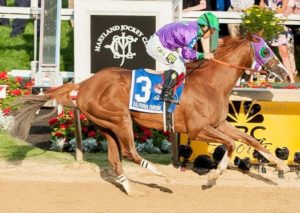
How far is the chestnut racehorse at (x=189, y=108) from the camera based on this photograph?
823 cm

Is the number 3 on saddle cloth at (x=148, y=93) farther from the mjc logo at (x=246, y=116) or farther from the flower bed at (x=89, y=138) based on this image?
the flower bed at (x=89, y=138)

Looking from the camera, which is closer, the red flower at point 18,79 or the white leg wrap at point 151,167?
the white leg wrap at point 151,167

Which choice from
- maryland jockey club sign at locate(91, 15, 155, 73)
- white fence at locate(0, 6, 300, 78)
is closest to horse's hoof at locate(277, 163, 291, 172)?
maryland jockey club sign at locate(91, 15, 155, 73)

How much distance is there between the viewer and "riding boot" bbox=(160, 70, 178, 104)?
322 inches

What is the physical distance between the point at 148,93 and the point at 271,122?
68.8 inches

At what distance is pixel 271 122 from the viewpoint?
9.19 m

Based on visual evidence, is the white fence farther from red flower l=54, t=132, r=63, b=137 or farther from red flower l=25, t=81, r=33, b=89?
red flower l=54, t=132, r=63, b=137

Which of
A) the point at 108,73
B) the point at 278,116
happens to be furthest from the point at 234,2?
the point at 108,73

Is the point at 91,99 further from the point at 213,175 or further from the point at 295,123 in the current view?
the point at 295,123

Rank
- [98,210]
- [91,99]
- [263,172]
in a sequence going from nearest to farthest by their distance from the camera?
[98,210] → [91,99] → [263,172]

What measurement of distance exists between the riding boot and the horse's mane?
17.5 inches

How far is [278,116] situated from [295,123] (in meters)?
0.22

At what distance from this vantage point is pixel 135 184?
853 centimetres

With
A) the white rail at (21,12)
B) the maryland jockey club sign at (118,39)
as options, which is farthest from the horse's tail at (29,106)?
the white rail at (21,12)
